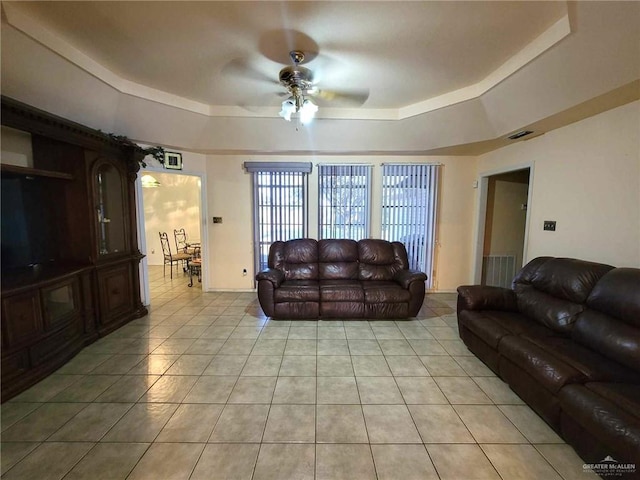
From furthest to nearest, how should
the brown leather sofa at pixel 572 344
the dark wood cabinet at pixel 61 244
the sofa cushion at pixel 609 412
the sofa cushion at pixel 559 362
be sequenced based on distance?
the dark wood cabinet at pixel 61 244
the sofa cushion at pixel 559 362
the brown leather sofa at pixel 572 344
the sofa cushion at pixel 609 412

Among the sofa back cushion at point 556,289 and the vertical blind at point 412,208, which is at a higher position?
the vertical blind at point 412,208

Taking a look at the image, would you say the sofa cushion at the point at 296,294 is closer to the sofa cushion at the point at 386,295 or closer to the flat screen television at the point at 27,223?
the sofa cushion at the point at 386,295

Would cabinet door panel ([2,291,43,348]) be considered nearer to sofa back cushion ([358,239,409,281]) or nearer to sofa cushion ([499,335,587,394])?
sofa back cushion ([358,239,409,281])

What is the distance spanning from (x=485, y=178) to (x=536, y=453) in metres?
3.97

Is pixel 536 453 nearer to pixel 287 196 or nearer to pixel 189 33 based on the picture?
pixel 189 33

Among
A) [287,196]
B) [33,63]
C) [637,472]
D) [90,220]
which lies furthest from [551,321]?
[33,63]

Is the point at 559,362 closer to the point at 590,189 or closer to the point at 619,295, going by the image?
the point at 619,295

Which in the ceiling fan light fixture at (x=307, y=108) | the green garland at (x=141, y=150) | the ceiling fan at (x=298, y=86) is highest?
the ceiling fan at (x=298, y=86)

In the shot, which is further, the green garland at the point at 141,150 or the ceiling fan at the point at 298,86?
the green garland at the point at 141,150

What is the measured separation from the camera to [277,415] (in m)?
1.89

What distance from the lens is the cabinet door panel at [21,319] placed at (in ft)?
6.57

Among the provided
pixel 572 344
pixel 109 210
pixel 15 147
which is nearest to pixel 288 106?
pixel 109 210

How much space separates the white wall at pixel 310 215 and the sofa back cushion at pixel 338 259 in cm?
66

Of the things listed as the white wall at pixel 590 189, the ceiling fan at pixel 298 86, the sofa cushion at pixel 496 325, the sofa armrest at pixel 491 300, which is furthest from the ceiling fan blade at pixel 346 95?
the sofa cushion at pixel 496 325
